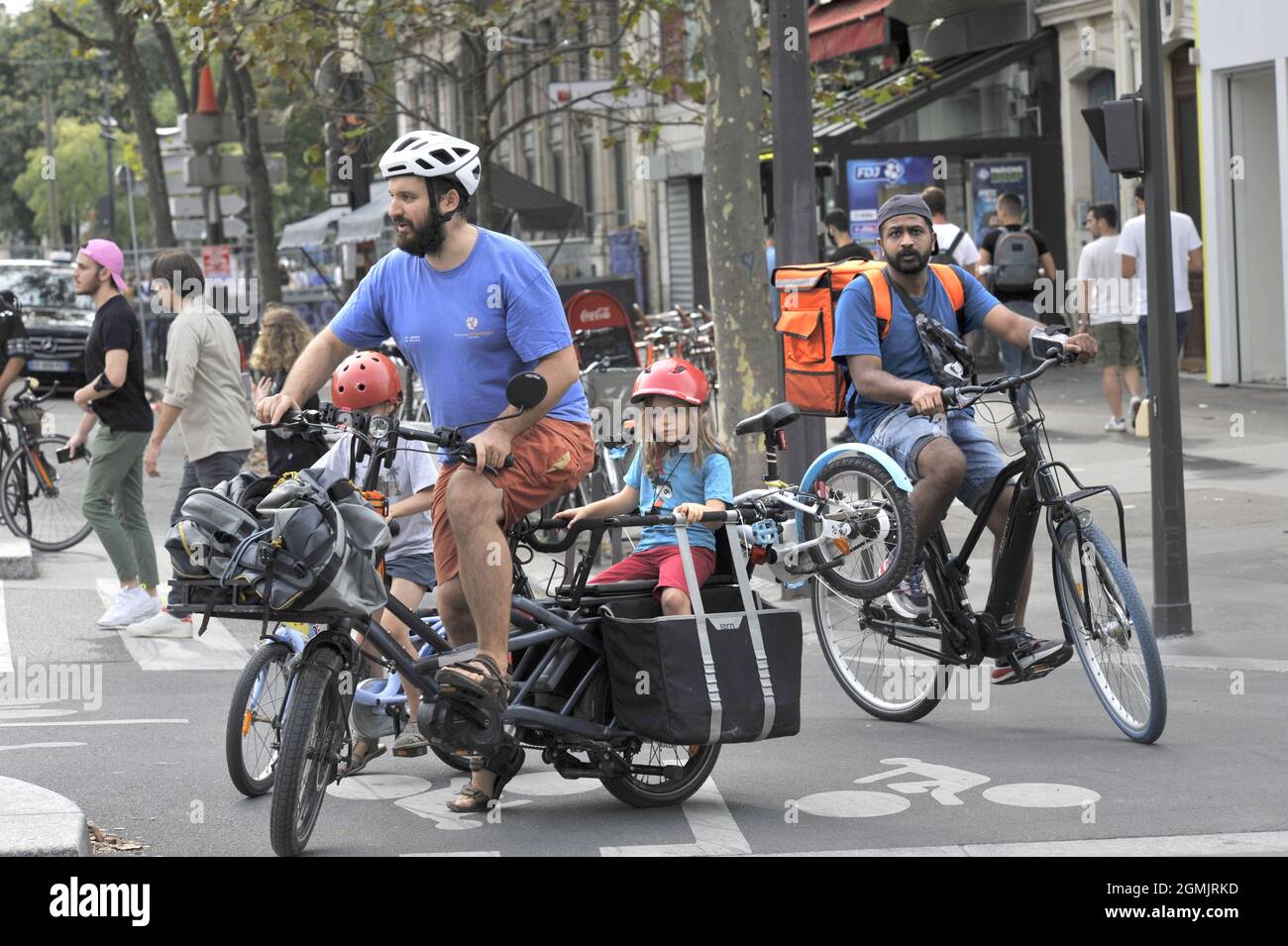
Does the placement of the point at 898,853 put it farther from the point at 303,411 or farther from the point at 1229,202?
the point at 1229,202

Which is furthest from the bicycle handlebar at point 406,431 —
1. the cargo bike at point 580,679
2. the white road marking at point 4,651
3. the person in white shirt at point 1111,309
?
the person in white shirt at point 1111,309

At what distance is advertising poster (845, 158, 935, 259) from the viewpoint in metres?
22.6

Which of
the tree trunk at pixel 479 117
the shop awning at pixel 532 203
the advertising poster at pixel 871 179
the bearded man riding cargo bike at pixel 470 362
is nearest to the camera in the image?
the bearded man riding cargo bike at pixel 470 362

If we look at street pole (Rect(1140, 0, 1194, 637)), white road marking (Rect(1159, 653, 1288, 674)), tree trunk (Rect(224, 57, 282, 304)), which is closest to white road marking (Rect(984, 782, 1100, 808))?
white road marking (Rect(1159, 653, 1288, 674))

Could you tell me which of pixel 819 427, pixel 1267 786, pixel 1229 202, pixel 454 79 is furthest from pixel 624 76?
pixel 1267 786

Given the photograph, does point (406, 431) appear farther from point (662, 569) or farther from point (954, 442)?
point (954, 442)

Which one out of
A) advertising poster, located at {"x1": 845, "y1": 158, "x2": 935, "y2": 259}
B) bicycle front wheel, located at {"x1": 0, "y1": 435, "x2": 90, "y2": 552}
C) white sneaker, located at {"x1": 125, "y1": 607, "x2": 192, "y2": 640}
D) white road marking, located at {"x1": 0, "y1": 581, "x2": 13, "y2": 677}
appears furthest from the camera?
advertising poster, located at {"x1": 845, "y1": 158, "x2": 935, "y2": 259}

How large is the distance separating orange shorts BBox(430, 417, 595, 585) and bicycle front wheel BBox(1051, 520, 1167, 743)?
1.95 m

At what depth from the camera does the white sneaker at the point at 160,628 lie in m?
10.3

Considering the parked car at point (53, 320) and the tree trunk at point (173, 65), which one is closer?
the parked car at point (53, 320)

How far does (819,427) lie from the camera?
35.8 ft

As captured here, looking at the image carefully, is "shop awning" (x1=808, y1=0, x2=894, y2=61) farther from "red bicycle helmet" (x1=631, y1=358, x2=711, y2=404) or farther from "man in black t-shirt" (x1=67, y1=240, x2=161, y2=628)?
"red bicycle helmet" (x1=631, y1=358, x2=711, y2=404)

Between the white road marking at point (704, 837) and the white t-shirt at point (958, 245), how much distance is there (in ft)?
32.7

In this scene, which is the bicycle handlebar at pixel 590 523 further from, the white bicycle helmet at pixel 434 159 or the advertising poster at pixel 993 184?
the advertising poster at pixel 993 184
